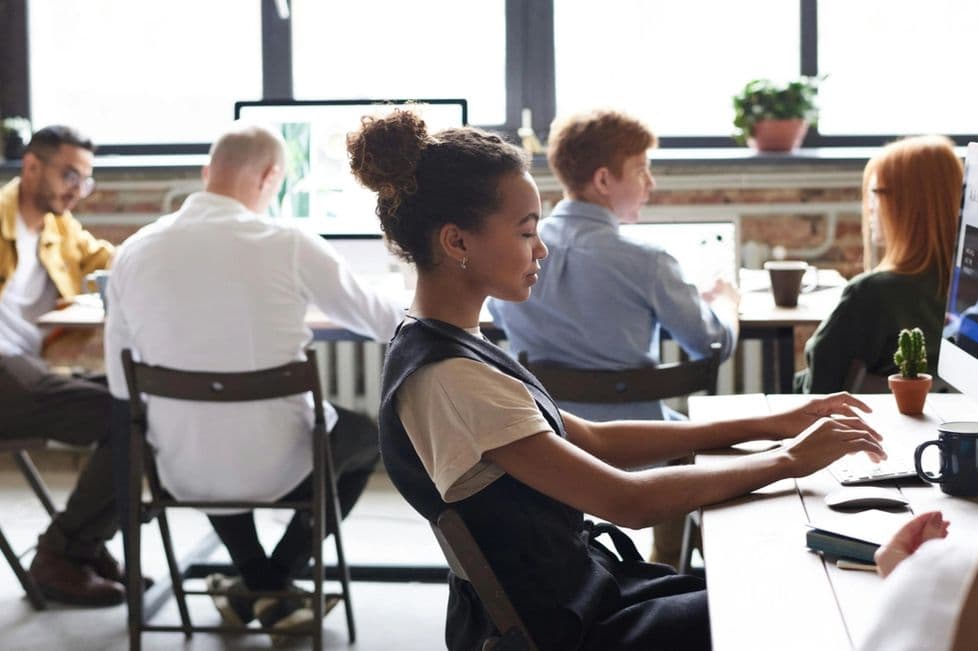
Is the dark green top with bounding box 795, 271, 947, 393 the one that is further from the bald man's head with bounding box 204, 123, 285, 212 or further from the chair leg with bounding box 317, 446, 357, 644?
the bald man's head with bounding box 204, 123, 285, 212

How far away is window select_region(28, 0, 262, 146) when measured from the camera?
172 inches

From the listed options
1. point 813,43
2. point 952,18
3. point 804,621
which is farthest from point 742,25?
point 804,621

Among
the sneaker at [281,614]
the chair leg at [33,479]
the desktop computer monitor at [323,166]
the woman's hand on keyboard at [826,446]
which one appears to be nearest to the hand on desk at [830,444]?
the woman's hand on keyboard at [826,446]

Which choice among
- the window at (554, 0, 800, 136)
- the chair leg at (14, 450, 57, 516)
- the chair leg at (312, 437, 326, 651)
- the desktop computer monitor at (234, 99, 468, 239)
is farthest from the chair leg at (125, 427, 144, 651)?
the window at (554, 0, 800, 136)

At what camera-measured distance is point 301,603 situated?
2.96 m

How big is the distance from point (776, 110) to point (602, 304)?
1663mm

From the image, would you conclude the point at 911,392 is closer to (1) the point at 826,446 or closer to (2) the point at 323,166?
(1) the point at 826,446

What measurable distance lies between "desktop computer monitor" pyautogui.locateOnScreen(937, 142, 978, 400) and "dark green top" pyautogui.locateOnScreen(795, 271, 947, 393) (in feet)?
2.51

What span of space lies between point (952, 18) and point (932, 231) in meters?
1.73

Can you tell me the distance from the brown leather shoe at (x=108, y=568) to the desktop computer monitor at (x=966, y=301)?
2.05 m

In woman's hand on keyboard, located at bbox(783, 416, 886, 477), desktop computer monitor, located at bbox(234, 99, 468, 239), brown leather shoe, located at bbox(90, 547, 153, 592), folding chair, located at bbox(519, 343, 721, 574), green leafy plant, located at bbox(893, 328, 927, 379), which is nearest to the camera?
woman's hand on keyboard, located at bbox(783, 416, 886, 477)

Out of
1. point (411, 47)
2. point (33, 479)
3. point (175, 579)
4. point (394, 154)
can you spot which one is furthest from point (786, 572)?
point (411, 47)

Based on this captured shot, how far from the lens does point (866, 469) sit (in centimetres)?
163

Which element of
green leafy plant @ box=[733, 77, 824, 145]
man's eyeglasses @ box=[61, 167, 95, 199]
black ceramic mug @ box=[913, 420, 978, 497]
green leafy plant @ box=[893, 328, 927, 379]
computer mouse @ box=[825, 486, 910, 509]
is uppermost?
green leafy plant @ box=[733, 77, 824, 145]
